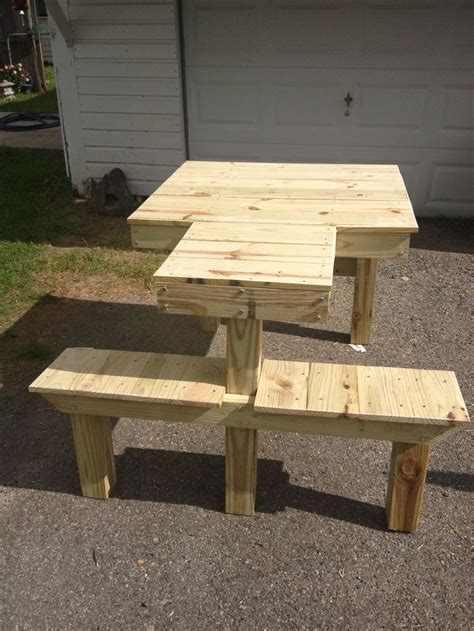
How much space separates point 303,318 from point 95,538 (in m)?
1.24

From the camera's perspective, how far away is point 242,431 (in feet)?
8.23

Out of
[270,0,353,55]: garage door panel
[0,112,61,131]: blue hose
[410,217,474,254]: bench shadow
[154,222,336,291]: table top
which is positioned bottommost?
[410,217,474,254]: bench shadow

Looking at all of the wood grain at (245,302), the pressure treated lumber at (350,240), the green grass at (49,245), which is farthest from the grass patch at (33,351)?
the wood grain at (245,302)

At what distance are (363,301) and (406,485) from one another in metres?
1.73

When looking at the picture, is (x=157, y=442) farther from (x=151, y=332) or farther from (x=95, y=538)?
(x=151, y=332)

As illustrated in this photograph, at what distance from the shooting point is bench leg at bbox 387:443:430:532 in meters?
2.42

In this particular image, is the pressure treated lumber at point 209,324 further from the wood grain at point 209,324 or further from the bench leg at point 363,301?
the bench leg at point 363,301

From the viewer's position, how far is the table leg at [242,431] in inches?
92.3

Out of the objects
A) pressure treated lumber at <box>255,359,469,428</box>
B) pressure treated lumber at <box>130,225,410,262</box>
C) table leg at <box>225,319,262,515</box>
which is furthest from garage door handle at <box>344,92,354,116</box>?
table leg at <box>225,319,262,515</box>

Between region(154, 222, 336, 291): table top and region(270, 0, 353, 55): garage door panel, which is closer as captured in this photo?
region(154, 222, 336, 291): table top

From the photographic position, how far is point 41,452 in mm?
3039

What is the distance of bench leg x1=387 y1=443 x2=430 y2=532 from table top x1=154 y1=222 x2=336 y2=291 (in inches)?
30.9

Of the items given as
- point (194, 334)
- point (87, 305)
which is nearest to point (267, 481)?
point (194, 334)

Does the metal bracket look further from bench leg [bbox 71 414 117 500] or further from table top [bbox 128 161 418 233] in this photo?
bench leg [bbox 71 414 117 500]
